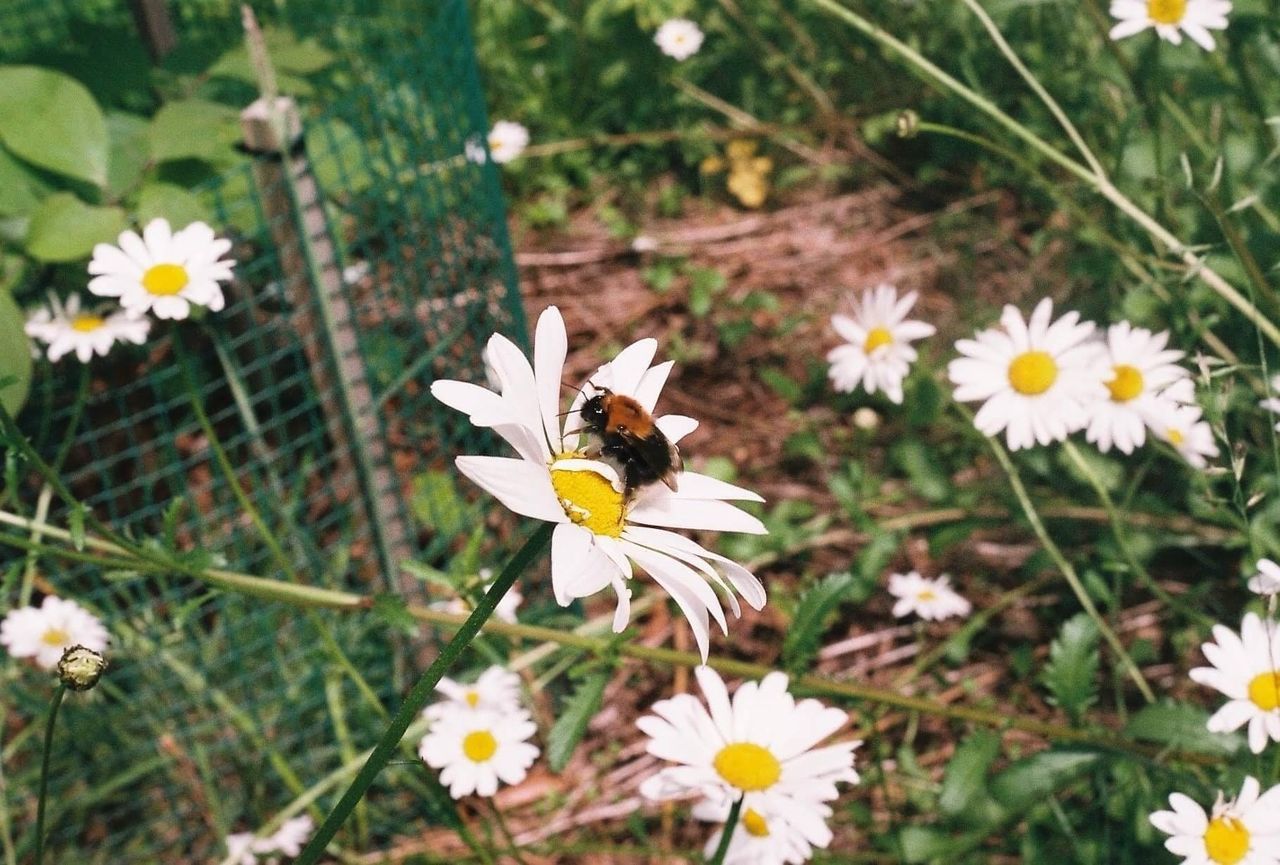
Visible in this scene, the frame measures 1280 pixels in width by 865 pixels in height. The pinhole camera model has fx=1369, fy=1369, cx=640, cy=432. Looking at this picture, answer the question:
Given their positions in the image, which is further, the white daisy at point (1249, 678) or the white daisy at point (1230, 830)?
the white daisy at point (1249, 678)

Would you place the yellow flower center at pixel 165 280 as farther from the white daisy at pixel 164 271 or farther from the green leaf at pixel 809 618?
the green leaf at pixel 809 618

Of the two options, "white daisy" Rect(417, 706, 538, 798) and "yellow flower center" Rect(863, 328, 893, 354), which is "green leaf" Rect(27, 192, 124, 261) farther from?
"yellow flower center" Rect(863, 328, 893, 354)

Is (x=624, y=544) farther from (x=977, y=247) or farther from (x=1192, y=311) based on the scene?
(x=977, y=247)

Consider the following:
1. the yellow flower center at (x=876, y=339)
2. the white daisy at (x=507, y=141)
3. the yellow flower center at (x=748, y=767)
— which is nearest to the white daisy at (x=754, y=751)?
the yellow flower center at (x=748, y=767)

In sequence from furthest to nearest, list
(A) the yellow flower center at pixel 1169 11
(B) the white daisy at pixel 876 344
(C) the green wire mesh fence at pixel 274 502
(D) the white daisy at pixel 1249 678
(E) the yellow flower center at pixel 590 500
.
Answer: (C) the green wire mesh fence at pixel 274 502 < (B) the white daisy at pixel 876 344 < (A) the yellow flower center at pixel 1169 11 < (D) the white daisy at pixel 1249 678 < (E) the yellow flower center at pixel 590 500

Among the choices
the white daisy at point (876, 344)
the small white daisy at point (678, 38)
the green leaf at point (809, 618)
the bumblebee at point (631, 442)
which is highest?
the small white daisy at point (678, 38)

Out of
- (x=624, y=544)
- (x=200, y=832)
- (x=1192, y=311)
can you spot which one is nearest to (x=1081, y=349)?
(x=1192, y=311)

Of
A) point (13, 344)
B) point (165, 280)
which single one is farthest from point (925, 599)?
point (13, 344)

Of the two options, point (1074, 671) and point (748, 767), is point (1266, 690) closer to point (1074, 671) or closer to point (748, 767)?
point (1074, 671)
